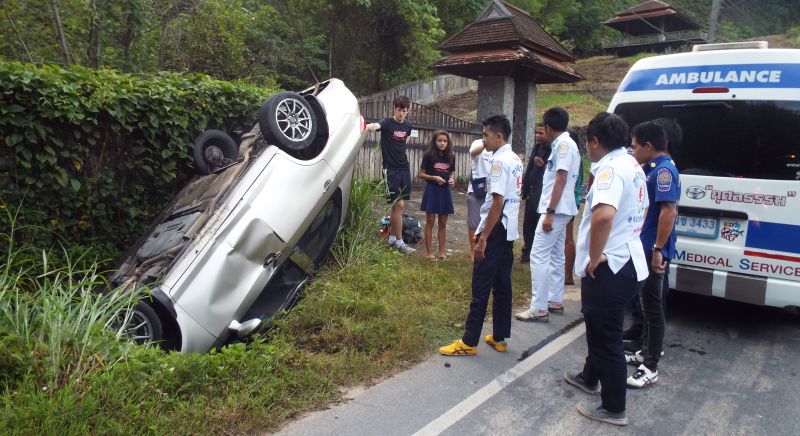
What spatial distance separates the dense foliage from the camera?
26.0 feet

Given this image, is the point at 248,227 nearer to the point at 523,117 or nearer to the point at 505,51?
the point at 505,51

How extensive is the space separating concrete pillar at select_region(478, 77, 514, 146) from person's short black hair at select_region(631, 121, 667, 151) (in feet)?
27.9

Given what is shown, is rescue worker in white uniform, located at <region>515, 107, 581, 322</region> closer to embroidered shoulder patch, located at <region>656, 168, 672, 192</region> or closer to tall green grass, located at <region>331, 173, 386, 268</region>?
embroidered shoulder patch, located at <region>656, 168, 672, 192</region>

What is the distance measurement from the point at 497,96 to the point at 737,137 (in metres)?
7.99

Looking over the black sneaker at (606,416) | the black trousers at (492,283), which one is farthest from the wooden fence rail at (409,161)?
the black sneaker at (606,416)

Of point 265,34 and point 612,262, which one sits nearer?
point 612,262

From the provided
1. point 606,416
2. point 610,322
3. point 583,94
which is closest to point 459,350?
point 606,416

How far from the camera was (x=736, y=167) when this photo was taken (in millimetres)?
4871

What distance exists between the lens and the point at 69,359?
3.15 meters

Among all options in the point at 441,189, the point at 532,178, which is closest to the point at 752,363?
the point at 532,178

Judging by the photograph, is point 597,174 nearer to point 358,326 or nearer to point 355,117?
point 358,326

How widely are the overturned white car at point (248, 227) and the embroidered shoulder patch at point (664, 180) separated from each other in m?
2.80

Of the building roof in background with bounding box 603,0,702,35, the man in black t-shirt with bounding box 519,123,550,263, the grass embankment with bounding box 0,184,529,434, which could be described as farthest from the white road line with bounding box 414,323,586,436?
the building roof in background with bounding box 603,0,702,35

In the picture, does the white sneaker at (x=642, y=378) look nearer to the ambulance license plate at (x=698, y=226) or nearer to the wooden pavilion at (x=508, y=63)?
the ambulance license plate at (x=698, y=226)
